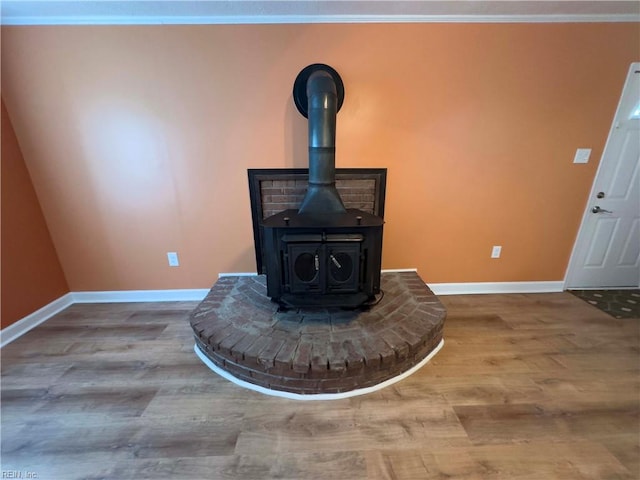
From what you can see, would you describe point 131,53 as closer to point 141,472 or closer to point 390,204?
point 390,204

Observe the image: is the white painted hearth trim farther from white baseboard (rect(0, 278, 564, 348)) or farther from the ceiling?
the ceiling

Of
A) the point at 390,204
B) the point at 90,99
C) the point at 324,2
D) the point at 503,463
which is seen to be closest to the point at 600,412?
the point at 503,463

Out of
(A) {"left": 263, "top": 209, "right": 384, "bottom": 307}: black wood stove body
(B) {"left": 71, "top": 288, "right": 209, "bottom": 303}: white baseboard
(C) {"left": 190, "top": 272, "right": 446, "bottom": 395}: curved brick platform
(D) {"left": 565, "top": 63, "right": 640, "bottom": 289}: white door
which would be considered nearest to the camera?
(C) {"left": 190, "top": 272, "right": 446, "bottom": 395}: curved brick platform

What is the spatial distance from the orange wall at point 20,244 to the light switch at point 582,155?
4404 mm

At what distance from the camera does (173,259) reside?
92.1 inches

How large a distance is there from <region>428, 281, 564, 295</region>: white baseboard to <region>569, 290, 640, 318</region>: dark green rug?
22 centimetres

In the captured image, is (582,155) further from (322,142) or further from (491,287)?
(322,142)

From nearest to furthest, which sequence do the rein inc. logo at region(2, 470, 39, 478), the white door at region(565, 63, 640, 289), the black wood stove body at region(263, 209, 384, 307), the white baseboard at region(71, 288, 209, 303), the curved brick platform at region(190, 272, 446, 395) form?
the rein inc. logo at region(2, 470, 39, 478), the curved brick platform at region(190, 272, 446, 395), the black wood stove body at region(263, 209, 384, 307), the white door at region(565, 63, 640, 289), the white baseboard at region(71, 288, 209, 303)

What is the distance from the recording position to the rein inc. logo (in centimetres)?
114

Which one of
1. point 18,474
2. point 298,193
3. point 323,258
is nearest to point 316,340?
point 323,258

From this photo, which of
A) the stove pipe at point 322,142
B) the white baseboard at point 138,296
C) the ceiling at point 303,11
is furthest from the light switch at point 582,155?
the white baseboard at point 138,296

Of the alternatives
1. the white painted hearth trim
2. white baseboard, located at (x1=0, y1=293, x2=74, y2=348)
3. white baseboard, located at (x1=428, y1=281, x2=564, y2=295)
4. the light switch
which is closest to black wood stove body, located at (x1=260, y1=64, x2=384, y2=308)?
the white painted hearth trim

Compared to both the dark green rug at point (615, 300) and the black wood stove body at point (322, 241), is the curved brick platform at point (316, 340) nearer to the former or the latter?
the black wood stove body at point (322, 241)

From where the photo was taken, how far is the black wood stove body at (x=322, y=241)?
5.50ft
